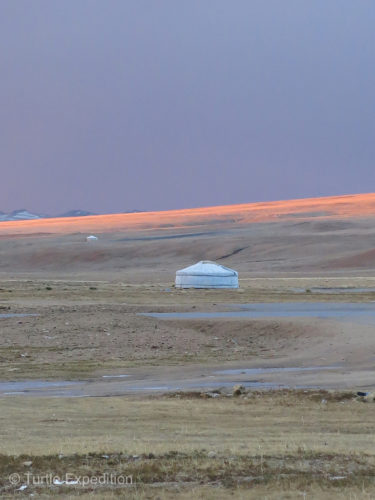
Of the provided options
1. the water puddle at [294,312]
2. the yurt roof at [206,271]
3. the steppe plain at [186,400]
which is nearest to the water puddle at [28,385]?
the steppe plain at [186,400]

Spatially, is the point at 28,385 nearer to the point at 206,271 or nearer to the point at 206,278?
the point at 206,278

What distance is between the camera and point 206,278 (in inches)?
2330

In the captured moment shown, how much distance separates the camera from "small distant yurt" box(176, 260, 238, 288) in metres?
58.8

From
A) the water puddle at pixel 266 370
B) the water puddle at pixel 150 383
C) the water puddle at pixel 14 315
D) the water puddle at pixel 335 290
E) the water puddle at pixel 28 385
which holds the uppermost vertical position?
the water puddle at pixel 14 315

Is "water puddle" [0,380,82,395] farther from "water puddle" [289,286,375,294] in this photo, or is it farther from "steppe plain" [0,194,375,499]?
"water puddle" [289,286,375,294]

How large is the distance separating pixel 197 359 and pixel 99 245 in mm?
107061

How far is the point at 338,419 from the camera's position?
15930 millimetres

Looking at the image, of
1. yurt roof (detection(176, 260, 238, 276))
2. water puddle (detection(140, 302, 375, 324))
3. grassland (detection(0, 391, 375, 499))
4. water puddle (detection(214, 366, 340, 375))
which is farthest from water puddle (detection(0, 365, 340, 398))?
yurt roof (detection(176, 260, 238, 276))

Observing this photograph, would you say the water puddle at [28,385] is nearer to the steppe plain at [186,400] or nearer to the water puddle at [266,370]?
the steppe plain at [186,400]

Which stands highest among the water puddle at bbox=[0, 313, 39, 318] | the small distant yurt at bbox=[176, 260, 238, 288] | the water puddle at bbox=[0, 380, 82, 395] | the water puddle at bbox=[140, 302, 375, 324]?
the small distant yurt at bbox=[176, 260, 238, 288]

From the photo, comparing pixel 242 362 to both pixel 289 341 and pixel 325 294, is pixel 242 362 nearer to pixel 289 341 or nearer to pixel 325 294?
pixel 289 341

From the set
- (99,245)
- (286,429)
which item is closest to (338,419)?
(286,429)

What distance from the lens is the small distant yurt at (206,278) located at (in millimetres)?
58781

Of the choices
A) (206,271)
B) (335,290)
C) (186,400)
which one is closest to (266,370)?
(186,400)
